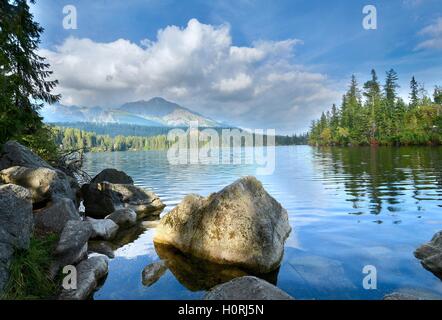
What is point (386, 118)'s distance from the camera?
340 feet

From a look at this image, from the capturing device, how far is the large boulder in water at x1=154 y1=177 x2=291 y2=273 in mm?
10750

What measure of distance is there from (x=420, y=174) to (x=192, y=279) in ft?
95.7

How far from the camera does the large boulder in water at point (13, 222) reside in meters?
8.05

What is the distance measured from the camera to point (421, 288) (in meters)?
8.72

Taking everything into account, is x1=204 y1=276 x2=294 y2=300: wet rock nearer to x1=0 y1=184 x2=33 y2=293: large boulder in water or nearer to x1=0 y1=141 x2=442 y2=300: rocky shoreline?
x1=0 y1=141 x2=442 y2=300: rocky shoreline

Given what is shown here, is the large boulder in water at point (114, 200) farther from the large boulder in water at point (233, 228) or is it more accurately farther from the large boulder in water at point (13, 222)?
the large boulder in water at point (13, 222)

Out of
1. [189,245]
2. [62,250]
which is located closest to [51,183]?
[62,250]

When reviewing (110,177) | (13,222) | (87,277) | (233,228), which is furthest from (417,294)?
(110,177)

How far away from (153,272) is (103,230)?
4913mm

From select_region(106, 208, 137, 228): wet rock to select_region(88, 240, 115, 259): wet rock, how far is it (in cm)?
298

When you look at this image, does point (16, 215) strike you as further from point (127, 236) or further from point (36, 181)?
point (127, 236)

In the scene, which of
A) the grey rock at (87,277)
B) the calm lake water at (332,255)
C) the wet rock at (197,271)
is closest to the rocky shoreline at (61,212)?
the grey rock at (87,277)

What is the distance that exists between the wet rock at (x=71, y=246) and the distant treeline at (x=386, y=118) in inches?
3678

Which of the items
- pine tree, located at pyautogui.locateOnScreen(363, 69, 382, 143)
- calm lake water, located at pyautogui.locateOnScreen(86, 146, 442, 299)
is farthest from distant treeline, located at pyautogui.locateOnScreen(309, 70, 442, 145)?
calm lake water, located at pyautogui.locateOnScreen(86, 146, 442, 299)
